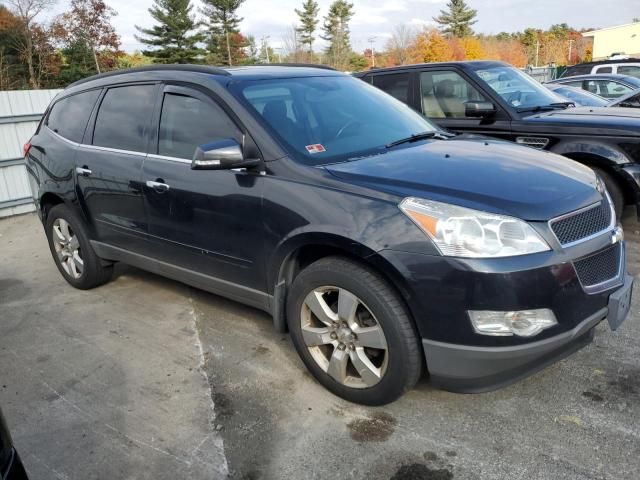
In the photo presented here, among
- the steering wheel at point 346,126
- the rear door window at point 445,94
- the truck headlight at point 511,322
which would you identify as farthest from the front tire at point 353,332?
the rear door window at point 445,94

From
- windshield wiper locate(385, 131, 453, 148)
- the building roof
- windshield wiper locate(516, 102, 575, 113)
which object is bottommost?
windshield wiper locate(516, 102, 575, 113)

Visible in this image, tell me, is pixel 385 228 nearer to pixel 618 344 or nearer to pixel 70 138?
pixel 618 344

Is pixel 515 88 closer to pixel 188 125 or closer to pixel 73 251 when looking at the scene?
pixel 188 125

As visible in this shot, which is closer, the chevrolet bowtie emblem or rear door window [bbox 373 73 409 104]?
the chevrolet bowtie emblem

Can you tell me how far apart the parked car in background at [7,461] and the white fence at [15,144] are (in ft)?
26.4

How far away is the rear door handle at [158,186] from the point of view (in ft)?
12.2

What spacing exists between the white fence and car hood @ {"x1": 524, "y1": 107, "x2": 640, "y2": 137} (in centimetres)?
745

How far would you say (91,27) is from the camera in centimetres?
4281

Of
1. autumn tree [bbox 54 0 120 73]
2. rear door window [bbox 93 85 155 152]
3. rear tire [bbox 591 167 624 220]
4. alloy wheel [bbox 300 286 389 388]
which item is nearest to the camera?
alloy wheel [bbox 300 286 389 388]

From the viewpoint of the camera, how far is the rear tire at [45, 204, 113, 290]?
4.77 meters

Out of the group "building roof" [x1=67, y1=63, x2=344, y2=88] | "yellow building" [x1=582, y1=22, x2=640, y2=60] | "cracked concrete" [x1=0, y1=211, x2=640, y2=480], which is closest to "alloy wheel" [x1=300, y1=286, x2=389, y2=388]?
"cracked concrete" [x1=0, y1=211, x2=640, y2=480]

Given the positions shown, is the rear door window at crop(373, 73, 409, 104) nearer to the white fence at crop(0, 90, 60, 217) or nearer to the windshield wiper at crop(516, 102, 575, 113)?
the windshield wiper at crop(516, 102, 575, 113)

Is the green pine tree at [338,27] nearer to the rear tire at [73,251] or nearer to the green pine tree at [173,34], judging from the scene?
the green pine tree at [173,34]

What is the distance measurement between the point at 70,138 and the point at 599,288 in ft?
13.6
